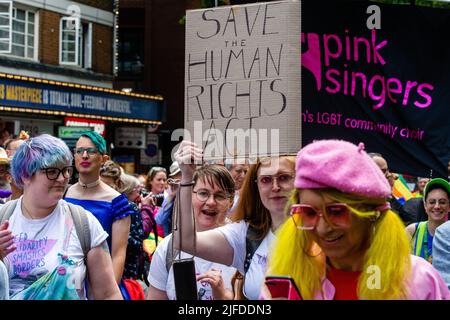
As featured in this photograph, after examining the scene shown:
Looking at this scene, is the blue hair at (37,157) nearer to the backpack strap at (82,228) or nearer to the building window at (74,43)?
the backpack strap at (82,228)

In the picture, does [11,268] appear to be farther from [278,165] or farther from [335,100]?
[335,100]

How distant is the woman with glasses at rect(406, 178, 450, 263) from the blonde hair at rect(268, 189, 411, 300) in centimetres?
388

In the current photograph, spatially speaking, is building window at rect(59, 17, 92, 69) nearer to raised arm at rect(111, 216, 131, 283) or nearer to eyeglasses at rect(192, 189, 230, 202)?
raised arm at rect(111, 216, 131, 283)

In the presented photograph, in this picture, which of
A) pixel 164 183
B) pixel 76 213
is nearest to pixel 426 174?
pixel 76 213

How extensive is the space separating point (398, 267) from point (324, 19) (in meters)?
2.87

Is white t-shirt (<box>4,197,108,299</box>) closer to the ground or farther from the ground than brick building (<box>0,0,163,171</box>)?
closer to the ground

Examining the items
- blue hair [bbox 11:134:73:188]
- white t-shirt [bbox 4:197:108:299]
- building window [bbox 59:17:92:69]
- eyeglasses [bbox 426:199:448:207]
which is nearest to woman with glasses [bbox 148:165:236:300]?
white t-shirt [bbox 4:197:108:299]

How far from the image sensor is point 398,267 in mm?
2744

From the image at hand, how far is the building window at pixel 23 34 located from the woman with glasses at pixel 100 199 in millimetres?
16708

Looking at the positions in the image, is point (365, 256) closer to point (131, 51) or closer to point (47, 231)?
point (47, 231)

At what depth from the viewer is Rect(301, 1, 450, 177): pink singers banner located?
5262 mm

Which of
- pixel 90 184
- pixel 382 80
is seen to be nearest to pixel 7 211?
pixel 90 184

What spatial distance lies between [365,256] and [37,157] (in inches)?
85.0

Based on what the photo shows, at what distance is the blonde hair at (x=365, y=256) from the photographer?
107 inches
